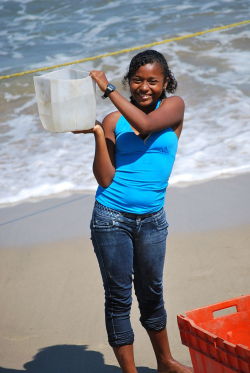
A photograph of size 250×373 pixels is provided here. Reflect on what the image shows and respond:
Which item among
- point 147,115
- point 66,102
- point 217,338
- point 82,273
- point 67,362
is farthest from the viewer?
point 82,273

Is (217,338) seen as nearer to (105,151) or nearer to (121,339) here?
(121,339)

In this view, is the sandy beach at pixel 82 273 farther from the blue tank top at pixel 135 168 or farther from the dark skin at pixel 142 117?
the dark skin at pixel 142 117

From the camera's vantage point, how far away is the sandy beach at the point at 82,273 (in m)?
3.42

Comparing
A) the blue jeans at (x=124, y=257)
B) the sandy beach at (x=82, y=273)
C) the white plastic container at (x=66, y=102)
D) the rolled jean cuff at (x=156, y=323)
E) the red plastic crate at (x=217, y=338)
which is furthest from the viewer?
the sandy beach at (x=82, y=273)

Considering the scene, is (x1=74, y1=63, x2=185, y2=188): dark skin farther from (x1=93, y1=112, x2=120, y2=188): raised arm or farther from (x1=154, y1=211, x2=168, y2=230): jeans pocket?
(x1=154, y1=211, x2=168, y2=230): jeans pocket

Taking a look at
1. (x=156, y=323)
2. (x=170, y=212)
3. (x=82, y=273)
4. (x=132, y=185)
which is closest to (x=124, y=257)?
(x=132, y=185)

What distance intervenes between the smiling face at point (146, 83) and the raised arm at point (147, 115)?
67 millimetres

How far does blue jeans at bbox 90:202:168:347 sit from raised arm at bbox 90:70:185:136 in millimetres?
386

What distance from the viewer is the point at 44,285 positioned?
4094 mm

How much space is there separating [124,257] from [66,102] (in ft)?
2.28

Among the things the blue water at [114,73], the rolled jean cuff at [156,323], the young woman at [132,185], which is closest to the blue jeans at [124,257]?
the young woman at [132,185]

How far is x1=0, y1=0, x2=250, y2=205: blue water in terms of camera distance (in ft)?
19.6

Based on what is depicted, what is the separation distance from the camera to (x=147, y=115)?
2664mm

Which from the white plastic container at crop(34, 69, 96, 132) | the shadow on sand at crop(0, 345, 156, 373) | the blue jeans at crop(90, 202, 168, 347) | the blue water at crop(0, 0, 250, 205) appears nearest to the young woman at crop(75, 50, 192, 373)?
the blue jeans at crop(90, 202, 168, 347)
